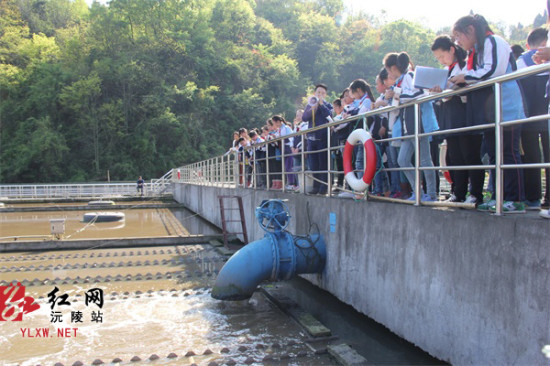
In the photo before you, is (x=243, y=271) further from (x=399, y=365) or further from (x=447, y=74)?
(x=447, y=74)

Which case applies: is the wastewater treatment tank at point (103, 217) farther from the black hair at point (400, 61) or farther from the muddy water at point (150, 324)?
the black hair at point (400, 61)

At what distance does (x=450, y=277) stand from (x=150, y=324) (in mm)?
3764

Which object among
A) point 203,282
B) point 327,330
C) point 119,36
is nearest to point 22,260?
point 203,282

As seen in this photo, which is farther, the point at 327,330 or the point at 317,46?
the point at 317,46

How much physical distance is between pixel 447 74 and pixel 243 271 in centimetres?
353

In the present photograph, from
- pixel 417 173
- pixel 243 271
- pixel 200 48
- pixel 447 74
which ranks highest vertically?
pixel 200 48

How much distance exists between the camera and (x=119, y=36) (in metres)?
49.9

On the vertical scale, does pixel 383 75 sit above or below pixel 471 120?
above

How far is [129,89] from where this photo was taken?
46594 millimetres

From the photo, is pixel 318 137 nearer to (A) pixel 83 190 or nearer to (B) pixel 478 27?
(B) pixel 478 27

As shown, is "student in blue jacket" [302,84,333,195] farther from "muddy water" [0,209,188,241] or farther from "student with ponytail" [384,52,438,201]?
"muddy water" [0,209,188,241]
